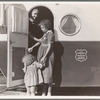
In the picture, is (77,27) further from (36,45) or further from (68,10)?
(36,45)

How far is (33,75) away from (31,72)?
5 cm

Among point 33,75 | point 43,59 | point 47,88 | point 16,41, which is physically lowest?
point 47,88

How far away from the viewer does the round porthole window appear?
5236 mm

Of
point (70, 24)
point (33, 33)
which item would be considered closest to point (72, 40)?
point (70, 24)

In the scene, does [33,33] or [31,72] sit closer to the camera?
[31,72]

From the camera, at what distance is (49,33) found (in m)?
5.22

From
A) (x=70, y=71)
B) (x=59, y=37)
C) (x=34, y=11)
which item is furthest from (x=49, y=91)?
(x=34, y=11)

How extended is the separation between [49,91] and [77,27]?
0.90m

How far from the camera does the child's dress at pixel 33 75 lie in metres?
5.18

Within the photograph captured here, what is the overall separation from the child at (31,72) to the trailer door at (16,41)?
59 mm

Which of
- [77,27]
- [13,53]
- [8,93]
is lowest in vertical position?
[8,93]

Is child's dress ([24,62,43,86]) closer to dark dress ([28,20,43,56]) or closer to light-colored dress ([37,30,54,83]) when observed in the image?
light-colored dress ([37,30,54,83])

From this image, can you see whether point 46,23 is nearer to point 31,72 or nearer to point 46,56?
point 46,56

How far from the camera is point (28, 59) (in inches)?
205
